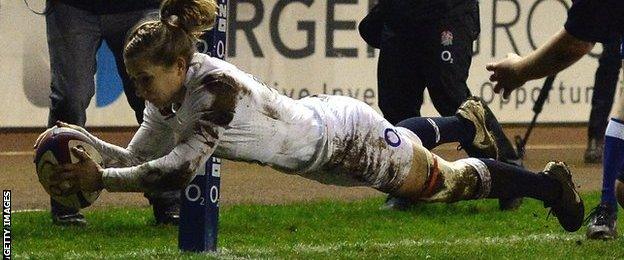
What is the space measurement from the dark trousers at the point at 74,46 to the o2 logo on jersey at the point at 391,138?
189 centimetres

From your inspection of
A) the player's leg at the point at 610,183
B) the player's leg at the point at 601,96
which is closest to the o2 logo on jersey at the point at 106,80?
the player's leg at the point at 601,96

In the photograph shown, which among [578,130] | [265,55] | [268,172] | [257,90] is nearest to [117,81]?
[265,55]

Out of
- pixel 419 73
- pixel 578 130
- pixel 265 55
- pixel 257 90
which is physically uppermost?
pixel 257 90

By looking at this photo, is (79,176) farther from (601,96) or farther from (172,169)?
(601,96)

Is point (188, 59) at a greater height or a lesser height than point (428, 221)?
greater

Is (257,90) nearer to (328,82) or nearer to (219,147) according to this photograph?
(219,147)

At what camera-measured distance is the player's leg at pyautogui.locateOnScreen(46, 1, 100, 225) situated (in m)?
8.53

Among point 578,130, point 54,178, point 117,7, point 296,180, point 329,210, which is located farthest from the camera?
point 578,130

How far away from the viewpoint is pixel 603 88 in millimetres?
12961

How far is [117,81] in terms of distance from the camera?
14.4 metres

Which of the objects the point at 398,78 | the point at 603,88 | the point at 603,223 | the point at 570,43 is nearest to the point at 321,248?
the point at 603,223

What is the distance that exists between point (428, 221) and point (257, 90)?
2.72 m

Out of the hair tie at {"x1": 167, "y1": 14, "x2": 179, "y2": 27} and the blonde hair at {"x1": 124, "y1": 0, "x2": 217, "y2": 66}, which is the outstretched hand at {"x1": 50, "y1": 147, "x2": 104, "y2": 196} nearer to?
the blonde hair at {"x1": 124, "y1": 0, "x2": 217, "y2": 66}

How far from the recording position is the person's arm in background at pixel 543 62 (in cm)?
613
